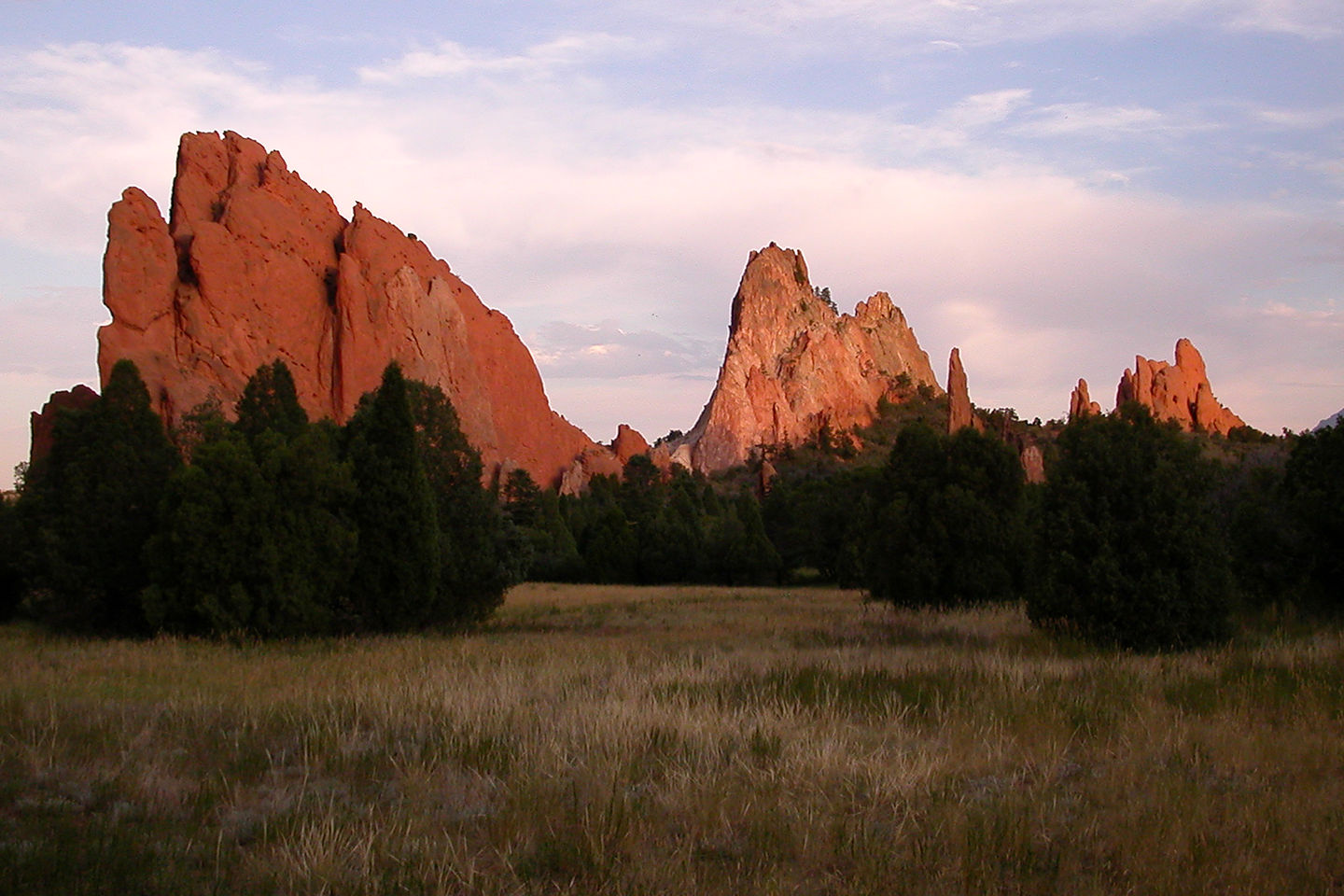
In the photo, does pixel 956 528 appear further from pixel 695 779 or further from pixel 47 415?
pixel 47 415

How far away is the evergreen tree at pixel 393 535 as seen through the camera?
21.7 meters

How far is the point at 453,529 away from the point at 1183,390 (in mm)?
100656

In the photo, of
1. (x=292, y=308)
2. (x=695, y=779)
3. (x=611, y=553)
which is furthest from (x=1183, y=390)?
(x=695, y=779)

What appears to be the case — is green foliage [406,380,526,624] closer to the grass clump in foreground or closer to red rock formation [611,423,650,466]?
the grass clump in foreground

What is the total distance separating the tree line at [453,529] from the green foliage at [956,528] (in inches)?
2.1

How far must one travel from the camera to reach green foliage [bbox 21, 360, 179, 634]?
2148 cm

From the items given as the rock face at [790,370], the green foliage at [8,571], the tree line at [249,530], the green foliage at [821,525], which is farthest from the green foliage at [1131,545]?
the rock face at [790,370]

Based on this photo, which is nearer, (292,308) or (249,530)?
(249,530)

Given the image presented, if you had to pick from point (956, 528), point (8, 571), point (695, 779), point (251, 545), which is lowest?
point (695, 779)

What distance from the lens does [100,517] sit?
21562 mm

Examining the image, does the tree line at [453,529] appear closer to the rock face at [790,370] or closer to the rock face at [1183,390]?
the rock face at [1183,390]

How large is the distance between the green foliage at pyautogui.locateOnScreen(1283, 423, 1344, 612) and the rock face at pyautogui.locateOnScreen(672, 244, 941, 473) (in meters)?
107

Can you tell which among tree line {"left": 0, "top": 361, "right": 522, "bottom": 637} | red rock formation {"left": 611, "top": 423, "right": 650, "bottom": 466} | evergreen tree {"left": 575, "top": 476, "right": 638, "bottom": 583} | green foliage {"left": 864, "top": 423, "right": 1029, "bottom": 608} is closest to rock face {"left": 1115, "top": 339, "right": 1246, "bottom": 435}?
red rock formation {"left": 611, "top": 423, "right": 650, "bottom": 466}

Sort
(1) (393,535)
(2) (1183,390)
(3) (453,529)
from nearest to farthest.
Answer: (1) (393,535) < (3) (453,529) < (2) (1183,390)
